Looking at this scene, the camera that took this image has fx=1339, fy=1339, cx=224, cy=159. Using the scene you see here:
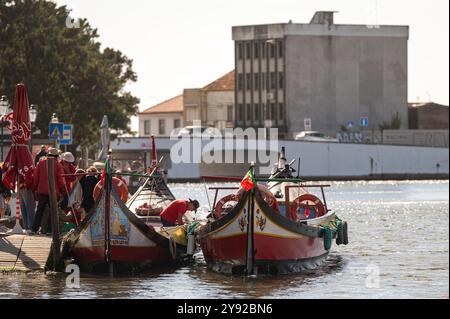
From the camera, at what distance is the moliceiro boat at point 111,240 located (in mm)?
27547

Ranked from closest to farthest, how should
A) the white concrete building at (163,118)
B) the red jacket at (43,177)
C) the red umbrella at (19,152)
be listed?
the red jacket at (43,177)
the red umbrella at (19,152)
the white concrete building at (163,118)

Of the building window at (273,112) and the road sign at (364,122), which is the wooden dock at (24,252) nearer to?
the road sign at (364,122)

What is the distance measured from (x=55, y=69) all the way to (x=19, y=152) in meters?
37.1

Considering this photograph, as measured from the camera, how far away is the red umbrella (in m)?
30.4

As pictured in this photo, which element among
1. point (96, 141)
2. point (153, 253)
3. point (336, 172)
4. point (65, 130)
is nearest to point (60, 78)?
point (96, 141)

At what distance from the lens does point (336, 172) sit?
121188 mm

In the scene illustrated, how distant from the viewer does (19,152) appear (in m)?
30.6

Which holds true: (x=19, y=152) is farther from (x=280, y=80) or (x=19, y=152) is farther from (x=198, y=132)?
(x=280, y=80)

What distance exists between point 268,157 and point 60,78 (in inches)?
1969

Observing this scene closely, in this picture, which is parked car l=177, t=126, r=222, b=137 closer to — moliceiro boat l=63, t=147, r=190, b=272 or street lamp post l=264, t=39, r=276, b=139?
street lamp post l=264, t=39, r=276, b=139

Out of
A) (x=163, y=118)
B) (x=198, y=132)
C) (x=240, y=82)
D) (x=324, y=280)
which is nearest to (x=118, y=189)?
(x=324, y=280)

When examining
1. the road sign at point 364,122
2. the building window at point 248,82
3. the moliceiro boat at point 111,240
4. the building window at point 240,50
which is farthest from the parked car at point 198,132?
the moliceiro boat at point 111,240

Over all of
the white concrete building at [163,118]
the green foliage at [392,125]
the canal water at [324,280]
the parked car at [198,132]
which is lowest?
the canal water at [324,280]

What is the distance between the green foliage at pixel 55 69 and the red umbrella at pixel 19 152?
106 ft
